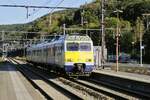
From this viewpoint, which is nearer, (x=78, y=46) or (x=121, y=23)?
(x=78, y=46)

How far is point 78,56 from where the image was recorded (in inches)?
1355

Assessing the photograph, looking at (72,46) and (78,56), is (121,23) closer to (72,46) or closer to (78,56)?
(72,46)

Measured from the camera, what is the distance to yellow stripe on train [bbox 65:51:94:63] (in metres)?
34.2

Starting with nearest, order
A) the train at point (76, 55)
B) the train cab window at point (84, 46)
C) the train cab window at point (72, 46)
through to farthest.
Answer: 1. the train at point (76, 55)
2. the train cab window at point (72, 46)
3. the train cab window at point (84, 46)

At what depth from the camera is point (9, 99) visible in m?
20.5

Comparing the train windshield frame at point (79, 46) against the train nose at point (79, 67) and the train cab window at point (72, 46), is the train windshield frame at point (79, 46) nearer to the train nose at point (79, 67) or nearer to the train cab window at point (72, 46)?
the train cab window at point (72, 46)

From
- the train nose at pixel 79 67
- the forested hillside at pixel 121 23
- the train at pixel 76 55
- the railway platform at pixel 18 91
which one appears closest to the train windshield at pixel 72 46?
the train at pixel 76 55

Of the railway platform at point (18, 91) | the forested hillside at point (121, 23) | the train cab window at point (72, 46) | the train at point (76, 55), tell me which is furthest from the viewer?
the forested hillside at point (121, 23)

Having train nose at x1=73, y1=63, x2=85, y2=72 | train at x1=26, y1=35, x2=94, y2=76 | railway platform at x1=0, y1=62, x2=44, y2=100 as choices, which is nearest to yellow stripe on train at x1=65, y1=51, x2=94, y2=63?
train at x1=26, y1=35, x2=94, y2=76

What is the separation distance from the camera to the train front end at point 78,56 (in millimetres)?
33875

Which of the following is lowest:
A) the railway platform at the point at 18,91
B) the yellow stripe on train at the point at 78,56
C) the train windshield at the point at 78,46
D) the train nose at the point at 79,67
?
the railway platform at the point at 18,91

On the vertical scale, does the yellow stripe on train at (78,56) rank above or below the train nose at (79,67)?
above

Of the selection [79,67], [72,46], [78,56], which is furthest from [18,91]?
[72,46]

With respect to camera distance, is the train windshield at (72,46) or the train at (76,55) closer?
the train at (76,55)
